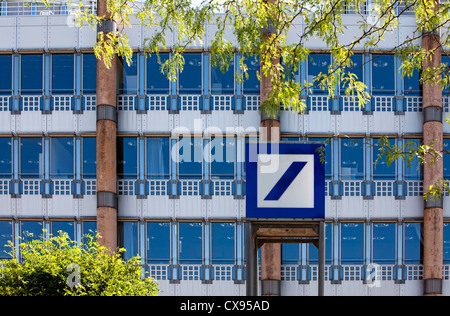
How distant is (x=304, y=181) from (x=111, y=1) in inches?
180

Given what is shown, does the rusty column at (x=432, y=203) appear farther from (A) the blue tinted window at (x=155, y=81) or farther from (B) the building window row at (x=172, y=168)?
(A) the blue tinted window at (x=155, y=81)

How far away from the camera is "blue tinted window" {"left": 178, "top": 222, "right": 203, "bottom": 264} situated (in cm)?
2441

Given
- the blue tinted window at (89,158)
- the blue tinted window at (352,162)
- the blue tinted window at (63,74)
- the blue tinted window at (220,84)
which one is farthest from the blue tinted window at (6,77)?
the blue tinted window at (352,162)

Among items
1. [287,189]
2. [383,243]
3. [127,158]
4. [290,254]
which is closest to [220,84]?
[127,158]

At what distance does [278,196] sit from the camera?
10.7m

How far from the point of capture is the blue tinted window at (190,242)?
2441 cm

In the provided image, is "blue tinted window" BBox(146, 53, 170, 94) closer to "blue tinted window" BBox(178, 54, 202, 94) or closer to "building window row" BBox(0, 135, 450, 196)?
"blue tinted window" BBox(178, 54, 202, 94)

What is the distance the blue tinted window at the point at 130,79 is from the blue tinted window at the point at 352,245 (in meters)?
9.95

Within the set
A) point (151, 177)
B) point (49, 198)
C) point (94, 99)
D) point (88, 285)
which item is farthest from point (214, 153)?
point (88, 285)

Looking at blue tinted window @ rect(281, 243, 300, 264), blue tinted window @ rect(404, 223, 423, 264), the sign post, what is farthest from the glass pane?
the sign post

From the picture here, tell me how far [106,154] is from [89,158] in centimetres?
122

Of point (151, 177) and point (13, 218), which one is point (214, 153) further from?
point (13, 218)

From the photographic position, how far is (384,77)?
83.0 ft
